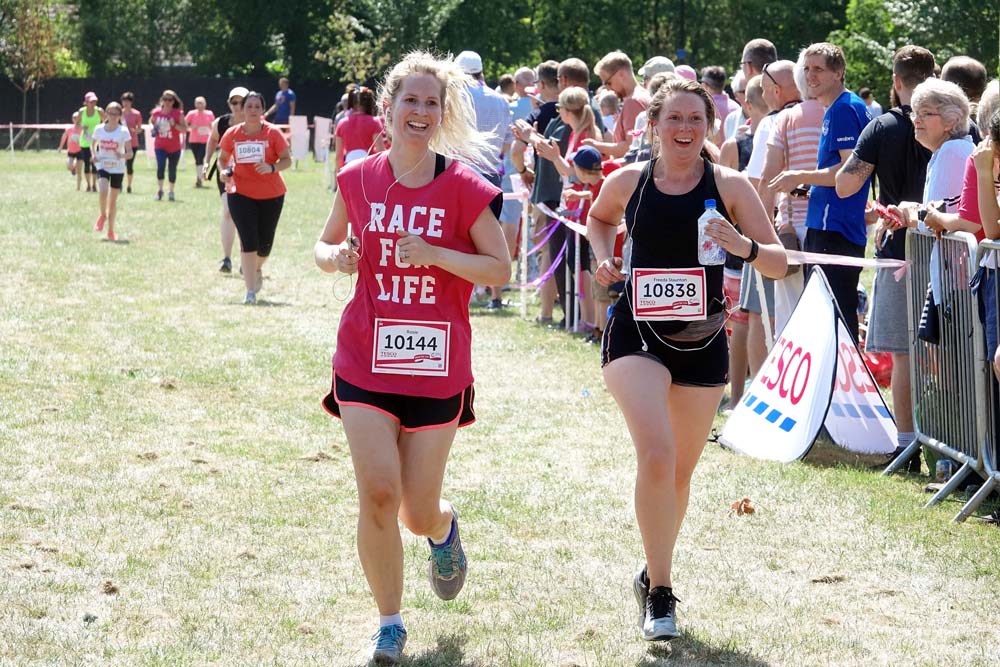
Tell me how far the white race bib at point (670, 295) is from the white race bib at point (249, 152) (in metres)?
8.71

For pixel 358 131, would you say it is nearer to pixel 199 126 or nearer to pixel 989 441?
pixel 989 441

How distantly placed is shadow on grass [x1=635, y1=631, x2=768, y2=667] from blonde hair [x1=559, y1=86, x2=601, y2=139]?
7044 mm

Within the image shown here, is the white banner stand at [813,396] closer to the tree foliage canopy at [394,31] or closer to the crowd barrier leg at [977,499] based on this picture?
the crowd barrier leg at [977,499]

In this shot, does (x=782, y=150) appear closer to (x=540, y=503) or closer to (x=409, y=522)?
(x=540, y=503)

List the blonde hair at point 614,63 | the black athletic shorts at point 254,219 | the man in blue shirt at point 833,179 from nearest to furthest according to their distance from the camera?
the man in blue shirt at point 833,179 < the blonde hair at point 614,63 < the black athletic shorts at point 254,219

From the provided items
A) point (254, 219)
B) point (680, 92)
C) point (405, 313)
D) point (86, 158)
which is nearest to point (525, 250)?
point (254, 219)

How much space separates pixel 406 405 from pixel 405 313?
0.31 m

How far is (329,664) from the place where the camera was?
4488 mm

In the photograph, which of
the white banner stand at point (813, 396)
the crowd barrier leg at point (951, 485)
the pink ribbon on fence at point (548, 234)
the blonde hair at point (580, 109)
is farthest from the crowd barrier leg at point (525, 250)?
the crowd barrier leg at point (951, 485)

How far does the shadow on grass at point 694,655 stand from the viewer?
450cm

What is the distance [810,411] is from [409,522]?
10.9ft

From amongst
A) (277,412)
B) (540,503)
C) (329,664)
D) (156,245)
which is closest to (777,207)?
(540,503)

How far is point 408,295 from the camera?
14.5 ft

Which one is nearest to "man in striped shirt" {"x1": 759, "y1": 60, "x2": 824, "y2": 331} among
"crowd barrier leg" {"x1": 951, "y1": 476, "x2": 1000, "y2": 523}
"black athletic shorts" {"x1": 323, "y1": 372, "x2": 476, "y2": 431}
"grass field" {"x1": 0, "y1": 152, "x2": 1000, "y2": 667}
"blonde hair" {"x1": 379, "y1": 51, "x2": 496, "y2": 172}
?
"grass field" {"x1": 0, "y1": 152, "x2": 1000, "y2": 667}
